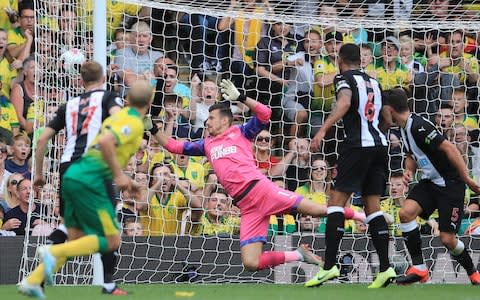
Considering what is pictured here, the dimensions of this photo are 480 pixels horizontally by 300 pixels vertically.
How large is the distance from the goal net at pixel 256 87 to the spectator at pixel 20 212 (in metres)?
0.26

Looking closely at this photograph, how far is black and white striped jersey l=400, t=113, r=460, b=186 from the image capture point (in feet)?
32.0

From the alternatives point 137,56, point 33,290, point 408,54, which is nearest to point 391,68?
point 408,54

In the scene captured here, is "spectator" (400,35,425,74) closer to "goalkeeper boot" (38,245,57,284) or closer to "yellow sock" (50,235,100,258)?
"yellow sock" (50,235,100,258)

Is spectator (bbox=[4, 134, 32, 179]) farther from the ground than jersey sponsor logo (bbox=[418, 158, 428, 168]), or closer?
closer

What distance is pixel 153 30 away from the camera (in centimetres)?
1338

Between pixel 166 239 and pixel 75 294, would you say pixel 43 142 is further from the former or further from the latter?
Answer: pixel 166 239

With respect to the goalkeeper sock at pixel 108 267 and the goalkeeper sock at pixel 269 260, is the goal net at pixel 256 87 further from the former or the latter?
the goalkeeper sock at pixel 108 267

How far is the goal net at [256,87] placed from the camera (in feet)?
37.6

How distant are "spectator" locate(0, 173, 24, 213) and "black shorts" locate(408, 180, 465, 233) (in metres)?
4.52

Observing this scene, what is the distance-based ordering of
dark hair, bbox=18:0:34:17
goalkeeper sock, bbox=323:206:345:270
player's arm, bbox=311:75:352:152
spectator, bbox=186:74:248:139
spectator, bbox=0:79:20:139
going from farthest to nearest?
dark hair, bbox=18:0:34:17, spectator, bbox=186:74:248:139, spectator, bbox=0:79:20:139, goalkeeper sock, bbox=323:206:345:270, player's arm, bbox=311:75:352:152

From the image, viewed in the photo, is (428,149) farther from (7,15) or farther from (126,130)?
(7,15)

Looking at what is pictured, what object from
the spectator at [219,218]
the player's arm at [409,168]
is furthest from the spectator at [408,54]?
the spectator at [219,218]

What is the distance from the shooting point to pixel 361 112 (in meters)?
9.64

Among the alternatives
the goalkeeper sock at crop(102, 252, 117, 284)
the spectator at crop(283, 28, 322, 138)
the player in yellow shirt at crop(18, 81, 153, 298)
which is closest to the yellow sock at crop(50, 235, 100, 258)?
the player in yellow shirt at crop(18, 81, 153, 298)
